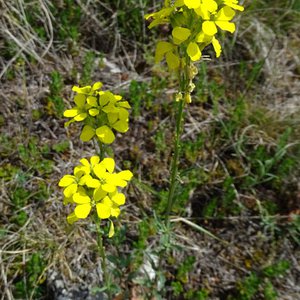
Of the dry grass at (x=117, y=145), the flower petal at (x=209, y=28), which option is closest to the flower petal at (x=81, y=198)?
the flower petal at (x=209, y=28)

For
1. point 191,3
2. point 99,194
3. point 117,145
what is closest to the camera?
point 191,3

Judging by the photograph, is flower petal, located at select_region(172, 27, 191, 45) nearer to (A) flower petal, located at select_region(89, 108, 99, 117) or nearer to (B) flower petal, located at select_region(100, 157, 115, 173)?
(A) flower petal, located at select_region(89, 108, 99, 117)

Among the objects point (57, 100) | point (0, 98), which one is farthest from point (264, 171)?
point (0, 98)

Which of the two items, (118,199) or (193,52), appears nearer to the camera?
(193,52)

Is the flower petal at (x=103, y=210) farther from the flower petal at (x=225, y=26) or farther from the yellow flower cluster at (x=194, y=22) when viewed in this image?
the flower petal at (x=225, y=26)

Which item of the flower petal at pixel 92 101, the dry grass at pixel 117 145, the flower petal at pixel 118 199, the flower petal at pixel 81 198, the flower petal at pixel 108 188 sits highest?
the flower petal at pixel 92 101

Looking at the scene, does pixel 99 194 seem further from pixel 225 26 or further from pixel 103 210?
pixel 225 26

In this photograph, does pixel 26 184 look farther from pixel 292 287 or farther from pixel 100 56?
pixel 292 287

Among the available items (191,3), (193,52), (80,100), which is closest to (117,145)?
(80,100)

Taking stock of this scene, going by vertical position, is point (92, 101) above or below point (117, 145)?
above
